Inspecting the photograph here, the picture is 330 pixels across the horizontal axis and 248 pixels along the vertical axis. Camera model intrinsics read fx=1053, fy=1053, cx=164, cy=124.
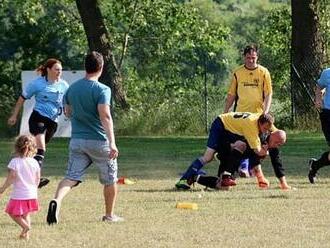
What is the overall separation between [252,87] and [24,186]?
5.65m

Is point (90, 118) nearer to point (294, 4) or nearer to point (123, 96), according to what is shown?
point (294, 4)

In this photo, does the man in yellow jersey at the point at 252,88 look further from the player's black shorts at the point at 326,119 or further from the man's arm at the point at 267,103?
the player's black shorts at the point at 326,119

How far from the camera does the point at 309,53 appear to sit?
28359mm

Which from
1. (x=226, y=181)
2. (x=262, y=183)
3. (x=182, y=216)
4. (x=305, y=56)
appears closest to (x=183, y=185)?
(x=226, y=181)

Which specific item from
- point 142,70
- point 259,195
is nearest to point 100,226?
point 259,195

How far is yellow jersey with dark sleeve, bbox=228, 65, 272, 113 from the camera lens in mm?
14672

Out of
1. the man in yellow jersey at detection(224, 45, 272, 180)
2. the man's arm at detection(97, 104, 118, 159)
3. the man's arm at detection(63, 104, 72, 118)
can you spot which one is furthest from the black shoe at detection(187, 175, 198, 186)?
the man's arm at detection(97, 104, 118, 159)

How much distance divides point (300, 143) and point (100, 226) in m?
13.3

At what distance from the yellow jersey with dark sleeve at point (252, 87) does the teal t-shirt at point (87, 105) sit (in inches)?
177

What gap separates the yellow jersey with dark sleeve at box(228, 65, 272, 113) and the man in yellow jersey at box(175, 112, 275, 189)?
3.52 ft

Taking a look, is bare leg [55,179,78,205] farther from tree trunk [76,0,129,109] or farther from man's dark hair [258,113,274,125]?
tree trunk [76,0,129,109]

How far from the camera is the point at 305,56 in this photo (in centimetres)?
2844

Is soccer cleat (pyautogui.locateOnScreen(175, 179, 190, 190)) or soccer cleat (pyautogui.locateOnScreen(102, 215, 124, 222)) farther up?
soccer cleat (pyautogui.locateOnScreen(102, 215, 124, 222))

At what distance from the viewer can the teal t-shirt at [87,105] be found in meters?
10.5
